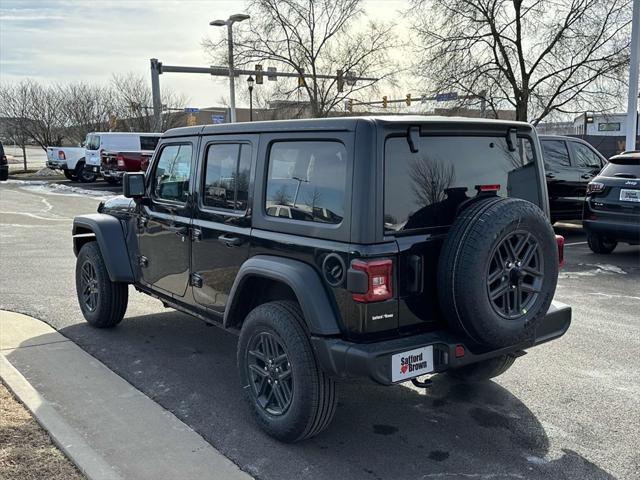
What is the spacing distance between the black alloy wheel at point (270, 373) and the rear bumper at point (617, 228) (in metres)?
6.73

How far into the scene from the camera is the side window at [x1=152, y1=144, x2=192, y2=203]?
4652 mm

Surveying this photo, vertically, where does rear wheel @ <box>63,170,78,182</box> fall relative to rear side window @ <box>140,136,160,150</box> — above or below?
below

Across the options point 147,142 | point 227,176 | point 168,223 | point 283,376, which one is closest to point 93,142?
A: point 147,142

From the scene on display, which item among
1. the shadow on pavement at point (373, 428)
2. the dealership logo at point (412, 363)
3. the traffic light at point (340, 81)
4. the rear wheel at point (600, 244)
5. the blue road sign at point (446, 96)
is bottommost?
the shadow on pavement at point (373, 428)

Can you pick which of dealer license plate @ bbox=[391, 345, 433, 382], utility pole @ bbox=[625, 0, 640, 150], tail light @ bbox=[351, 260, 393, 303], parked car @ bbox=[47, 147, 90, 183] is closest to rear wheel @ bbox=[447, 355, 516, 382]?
dealer license plate @ bbox=[391, 345, 433, 382]

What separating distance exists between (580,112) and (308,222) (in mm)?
15389

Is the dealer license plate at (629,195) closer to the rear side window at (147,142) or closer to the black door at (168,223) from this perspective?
the black door at (168,223)

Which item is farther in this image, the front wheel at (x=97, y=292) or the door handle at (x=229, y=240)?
the front wheel at (x=97, y=292)

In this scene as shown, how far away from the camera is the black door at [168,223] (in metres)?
4.61

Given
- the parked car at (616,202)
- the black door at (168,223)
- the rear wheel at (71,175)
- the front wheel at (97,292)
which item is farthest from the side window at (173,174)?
the rear wheel at (71,175)

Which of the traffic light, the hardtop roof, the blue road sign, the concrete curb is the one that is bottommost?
the concrete curb

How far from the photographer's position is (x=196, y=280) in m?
4.45

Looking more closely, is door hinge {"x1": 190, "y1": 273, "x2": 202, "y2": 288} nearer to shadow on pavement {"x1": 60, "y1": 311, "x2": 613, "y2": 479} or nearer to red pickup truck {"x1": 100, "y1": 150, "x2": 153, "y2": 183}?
shadow on pavement {"x1": 60, "y1": 311, "x2": 613, "y2": 479}

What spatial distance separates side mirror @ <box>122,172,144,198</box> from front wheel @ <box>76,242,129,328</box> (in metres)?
0.87
